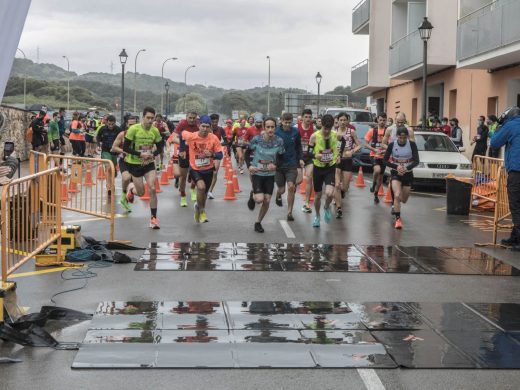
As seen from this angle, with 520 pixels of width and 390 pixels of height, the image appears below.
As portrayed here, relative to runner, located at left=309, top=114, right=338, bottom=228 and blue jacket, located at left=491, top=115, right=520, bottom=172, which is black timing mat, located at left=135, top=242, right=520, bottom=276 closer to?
blue jacket, located at left=491, top=115, right=520, bottom=172

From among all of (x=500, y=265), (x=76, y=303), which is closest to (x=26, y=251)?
(x=76, y=303)

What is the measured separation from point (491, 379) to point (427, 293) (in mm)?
2866

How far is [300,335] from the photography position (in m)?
6.38

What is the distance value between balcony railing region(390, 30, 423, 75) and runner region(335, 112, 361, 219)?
18282 millimetres

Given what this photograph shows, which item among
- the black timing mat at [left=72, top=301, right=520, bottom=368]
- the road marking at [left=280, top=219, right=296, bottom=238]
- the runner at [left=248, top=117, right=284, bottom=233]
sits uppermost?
the runner at [left=248, top=117, right=284, bottom=233]

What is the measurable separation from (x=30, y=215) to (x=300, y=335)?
371cm

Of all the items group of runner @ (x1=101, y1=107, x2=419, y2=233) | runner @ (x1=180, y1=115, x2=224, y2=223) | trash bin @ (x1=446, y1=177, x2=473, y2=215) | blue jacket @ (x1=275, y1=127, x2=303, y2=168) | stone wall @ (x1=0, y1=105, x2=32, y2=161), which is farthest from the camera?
stone wall @ (x1=0, y1=105, x2=32, y2=161)

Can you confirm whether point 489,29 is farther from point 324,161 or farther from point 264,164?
point 264,164

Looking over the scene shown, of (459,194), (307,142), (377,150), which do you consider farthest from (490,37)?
(307,142)

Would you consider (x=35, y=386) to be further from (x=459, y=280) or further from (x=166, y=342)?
(x=459, y=280)

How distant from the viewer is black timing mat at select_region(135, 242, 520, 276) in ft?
31.4

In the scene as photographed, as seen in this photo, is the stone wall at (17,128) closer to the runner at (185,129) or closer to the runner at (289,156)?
the runner at (185,129)

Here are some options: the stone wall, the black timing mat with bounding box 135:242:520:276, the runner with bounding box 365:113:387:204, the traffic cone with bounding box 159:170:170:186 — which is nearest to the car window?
the runner with bounding box 365:113:387:204

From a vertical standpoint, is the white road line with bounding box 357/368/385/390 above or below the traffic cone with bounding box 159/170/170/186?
below
